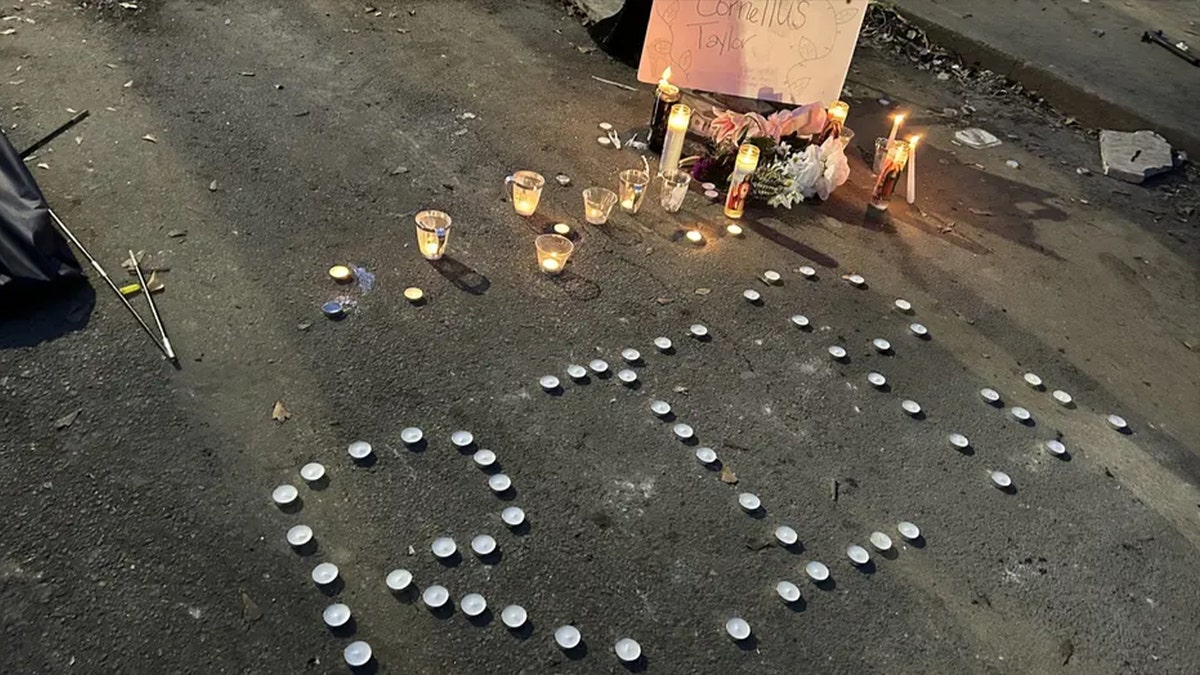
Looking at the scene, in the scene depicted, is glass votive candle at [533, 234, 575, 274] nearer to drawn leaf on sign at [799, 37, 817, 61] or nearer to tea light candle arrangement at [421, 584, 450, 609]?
tea light candle arrangement at [421, 584, 450, 609]

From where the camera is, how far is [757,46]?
14.5 feet

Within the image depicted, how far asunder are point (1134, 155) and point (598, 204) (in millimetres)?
3589

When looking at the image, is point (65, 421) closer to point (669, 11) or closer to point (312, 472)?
point (312, 472)

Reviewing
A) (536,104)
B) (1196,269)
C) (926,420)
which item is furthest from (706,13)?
(1196,269)

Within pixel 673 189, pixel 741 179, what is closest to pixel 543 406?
pixel 673 189

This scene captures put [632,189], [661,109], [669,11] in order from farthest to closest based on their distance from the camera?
[669,11], [661,109], [632,189]

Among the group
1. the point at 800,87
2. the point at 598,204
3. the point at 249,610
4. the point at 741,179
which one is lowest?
the point at 249,610

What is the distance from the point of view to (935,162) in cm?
479

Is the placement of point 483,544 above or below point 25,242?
below

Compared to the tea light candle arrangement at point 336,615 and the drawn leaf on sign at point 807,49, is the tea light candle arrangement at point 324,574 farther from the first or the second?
the drawn leaf on sign at point 807,49

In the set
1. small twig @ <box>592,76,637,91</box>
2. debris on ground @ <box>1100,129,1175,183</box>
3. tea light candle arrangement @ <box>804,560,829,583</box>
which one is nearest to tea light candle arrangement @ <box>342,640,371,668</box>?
tea light candle arrangement @ <box>804,560,829,583</box>

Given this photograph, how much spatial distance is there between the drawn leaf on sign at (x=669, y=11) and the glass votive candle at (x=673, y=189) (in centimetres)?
A: 94

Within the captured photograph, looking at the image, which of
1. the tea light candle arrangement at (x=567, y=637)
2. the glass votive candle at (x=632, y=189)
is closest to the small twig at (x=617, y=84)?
the glass votive candle at (x=632, y=189)

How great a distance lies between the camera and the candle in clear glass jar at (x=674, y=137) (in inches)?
155
